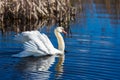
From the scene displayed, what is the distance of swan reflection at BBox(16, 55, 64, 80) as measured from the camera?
11.8 metres

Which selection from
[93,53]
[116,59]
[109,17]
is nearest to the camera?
[116,59]

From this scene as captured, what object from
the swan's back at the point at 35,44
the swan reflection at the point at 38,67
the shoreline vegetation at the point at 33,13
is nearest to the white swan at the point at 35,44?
the swan's back at the point at 35,44

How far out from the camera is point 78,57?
1432 cm

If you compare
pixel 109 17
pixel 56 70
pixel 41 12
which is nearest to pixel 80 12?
pixel 109 17

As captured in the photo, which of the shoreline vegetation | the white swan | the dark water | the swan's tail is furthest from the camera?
the shoreline vegetation

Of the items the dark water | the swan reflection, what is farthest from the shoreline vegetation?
the swan reflection

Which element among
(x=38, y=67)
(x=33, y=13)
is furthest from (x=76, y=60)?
(x=33, y=13)

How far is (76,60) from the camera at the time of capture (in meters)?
13.8

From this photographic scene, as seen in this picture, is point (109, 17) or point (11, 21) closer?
point (11, 21)

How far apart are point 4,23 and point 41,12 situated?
79.9 inches

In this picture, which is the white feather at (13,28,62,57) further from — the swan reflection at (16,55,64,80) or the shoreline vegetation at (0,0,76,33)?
the shoreline vegetation at (0,0,76,33)

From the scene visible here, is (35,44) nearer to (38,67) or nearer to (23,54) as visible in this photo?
(23,54)

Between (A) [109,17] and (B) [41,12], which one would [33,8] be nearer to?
(B) [41,12]

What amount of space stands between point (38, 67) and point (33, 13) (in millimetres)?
11395
